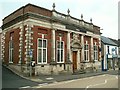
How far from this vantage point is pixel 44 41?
69.3 ft

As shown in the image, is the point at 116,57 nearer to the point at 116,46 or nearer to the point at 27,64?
the point at 116,46

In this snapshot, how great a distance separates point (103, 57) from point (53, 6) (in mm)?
16118

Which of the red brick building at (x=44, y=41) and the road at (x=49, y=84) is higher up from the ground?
the red brick building at (x=44, y=41)

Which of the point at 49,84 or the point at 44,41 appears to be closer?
the point at 49,84

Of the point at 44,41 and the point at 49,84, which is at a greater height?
the point at 44,41

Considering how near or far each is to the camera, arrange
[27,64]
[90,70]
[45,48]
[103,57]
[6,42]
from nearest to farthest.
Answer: [27,64]
[45,48]
[6,42]
[90,70]
[103,57]

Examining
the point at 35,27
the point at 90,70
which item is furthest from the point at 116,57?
the point at 35,27

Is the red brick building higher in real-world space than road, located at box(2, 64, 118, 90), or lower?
higher

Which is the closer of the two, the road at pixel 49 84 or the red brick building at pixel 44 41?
the road at pixel 49 84

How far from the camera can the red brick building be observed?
19.8 meters

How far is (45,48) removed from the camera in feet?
69.2

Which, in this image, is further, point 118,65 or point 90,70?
Result: point 118,65

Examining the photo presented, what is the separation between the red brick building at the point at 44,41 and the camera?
19797 mm

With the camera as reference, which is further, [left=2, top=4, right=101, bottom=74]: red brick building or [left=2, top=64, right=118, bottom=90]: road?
[left=2, top=4, right=101, bottom=74]: red brick building
